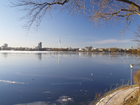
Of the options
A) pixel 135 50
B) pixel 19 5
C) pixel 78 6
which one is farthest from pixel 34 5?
pixel 135 50

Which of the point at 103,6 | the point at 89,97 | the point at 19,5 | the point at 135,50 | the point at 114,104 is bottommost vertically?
the point at 89,97

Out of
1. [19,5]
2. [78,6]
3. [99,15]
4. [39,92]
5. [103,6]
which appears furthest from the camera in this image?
[39,92]

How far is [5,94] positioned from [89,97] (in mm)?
6370

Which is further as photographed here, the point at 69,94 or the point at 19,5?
the point at 69,94

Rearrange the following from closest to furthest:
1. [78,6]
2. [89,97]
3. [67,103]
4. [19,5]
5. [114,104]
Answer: [19,5] → [78,6] → [114,104] → [67,103] → [89,97]

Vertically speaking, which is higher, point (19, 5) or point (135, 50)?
point (19, 5)

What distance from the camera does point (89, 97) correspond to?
717 cm

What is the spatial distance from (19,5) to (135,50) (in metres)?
5.92

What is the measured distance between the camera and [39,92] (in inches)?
307

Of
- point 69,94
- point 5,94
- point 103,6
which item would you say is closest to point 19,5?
point 103,6

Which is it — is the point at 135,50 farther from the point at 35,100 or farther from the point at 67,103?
the point at 35,100

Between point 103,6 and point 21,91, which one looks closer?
point 103,6

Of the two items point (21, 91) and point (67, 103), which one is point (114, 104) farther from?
point (21, 91)

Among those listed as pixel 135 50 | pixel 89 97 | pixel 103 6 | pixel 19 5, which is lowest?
pixel 89 97
